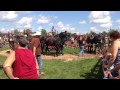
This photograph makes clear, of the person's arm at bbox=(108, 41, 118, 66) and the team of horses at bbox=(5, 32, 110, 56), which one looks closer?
the person's arm at bbox=(108, 41, 118, 66)

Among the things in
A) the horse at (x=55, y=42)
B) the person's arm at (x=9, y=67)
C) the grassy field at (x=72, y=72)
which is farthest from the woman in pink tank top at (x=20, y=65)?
the horse at (x=55, y=42)

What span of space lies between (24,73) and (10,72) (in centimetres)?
22

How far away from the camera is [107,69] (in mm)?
5688

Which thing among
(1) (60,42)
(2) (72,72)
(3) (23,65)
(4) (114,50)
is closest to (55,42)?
(1) (60,42)

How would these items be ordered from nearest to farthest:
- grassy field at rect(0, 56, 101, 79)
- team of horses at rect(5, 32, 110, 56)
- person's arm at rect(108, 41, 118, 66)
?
person's arm at rect(108, 41, 118, 66) < grassy field at rect(0, 56, 101, 79) < team of horses at rect(5, 32, 110, 56)

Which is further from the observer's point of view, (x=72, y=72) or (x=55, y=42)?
(x=55, y=42)

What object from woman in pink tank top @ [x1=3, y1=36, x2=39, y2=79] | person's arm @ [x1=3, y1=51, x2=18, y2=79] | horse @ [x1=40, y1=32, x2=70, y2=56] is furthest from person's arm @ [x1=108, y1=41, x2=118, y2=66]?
horse @ [x1=40, y1=32, x2=70, y2=56]

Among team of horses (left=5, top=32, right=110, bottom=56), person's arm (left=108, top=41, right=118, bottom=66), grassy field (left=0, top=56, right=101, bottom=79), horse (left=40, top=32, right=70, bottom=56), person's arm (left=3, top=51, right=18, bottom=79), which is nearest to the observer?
person's arm (left=3, top=51, right=18, bottom=79)

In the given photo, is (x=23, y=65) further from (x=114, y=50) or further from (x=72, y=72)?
(x=72, y=72)

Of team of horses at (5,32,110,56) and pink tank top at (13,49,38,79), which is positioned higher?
pink tank top at (13,49,38,79)

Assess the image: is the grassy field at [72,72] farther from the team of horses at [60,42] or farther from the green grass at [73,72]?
the team of horses at [60,42]

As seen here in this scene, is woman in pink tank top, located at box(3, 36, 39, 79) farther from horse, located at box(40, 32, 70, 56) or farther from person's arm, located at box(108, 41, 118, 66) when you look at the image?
horse, located at box(40, 32, 70, 56)
